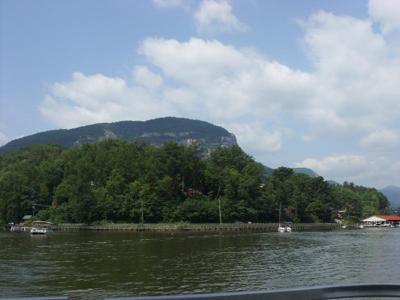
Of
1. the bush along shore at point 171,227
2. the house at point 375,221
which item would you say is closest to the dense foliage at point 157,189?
the bush along shore at point 171,227

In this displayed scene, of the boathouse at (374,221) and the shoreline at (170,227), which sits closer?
the shoreline at (170,227)

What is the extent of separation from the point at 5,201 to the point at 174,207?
58.1 metres

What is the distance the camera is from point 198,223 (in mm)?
134750

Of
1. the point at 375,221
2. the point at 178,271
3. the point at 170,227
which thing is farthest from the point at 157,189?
the point at 375,221

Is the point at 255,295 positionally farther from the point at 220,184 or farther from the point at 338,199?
the point at 338,199

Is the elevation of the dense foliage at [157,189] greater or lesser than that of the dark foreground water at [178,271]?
greater

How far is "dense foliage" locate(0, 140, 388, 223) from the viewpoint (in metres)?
138

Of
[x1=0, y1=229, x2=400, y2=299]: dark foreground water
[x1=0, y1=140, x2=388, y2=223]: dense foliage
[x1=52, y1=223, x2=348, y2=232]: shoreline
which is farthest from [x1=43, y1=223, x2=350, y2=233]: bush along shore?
[x1=0, y1=229, x2=400, y2=299]: dark foreground water

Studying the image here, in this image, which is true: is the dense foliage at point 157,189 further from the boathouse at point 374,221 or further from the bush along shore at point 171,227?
the boathouse at point 374,221

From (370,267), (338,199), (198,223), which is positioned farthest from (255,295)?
(338,199)

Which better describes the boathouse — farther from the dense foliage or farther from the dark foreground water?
the dark foreground water

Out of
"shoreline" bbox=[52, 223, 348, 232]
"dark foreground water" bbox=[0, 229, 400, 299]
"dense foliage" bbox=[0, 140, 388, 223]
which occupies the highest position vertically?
"dense foliage" bbox=[0, 140, 388, 223]

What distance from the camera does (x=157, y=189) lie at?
5453 inches

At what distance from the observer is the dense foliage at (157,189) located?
5428 inches
